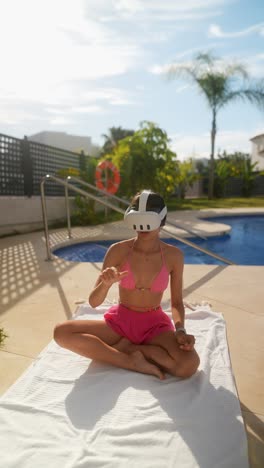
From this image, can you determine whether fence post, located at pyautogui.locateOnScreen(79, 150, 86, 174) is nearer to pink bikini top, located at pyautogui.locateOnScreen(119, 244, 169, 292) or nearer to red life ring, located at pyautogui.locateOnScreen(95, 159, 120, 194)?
red life ring, located at pyautogui.locateOnScreen(95, 159, 120, 194)

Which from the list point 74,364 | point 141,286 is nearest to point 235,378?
point 141,286

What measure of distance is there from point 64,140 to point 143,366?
3854 cm

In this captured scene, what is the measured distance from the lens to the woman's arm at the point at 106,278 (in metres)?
1.54

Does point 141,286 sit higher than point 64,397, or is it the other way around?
point 141,286

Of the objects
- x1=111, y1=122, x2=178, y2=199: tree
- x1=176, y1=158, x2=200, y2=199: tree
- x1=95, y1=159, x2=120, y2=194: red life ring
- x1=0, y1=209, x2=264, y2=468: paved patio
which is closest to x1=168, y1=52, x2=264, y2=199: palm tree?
x1=176, y1=158, x2=200, y2=199: tree

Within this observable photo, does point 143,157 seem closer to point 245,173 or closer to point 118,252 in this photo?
point 118,252

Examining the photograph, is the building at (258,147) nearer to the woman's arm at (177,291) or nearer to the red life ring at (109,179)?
the red life ring at (109,179)

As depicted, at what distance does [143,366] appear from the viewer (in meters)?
1.63

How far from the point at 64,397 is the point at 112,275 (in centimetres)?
61

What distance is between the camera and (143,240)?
185 centimetres

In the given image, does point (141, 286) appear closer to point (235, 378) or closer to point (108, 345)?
point (108, 345)

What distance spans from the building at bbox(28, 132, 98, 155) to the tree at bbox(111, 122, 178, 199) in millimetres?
24259

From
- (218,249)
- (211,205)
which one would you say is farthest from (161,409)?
(211,205)

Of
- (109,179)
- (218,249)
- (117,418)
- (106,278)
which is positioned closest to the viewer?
(117,418)
